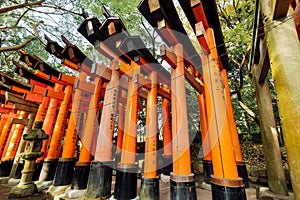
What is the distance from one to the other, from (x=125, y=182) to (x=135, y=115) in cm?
150

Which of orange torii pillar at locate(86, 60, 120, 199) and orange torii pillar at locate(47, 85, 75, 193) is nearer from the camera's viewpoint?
orange torii pillar at locate(86, 60, 120, 199)

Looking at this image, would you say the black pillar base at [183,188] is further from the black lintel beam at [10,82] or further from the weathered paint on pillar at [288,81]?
the black lintel beam at [10,82]

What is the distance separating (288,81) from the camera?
78.1 inches

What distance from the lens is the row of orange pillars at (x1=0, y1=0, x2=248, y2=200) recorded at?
8.84 feet

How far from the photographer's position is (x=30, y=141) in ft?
14.2

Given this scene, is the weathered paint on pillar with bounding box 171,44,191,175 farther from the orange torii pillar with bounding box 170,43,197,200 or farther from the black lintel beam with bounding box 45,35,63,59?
the black lintel beam with bounding box 45,35,63,59

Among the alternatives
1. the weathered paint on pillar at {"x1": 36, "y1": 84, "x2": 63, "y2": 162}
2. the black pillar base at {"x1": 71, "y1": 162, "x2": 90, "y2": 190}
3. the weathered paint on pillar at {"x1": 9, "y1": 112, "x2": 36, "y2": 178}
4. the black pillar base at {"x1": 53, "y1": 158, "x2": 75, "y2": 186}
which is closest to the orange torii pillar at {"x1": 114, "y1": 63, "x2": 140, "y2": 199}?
the black pillar base at {"x1": 71, "y1": 162, "x2": 90, "y2": 190}

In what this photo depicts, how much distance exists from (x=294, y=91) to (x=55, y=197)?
204 inches

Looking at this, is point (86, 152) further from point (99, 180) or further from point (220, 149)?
point (220, 149)

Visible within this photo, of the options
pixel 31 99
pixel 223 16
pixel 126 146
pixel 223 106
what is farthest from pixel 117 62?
pixel 223 16

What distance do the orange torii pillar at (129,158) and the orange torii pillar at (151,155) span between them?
0.31 metres

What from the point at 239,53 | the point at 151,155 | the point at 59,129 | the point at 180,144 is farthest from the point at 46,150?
the point at 239,53

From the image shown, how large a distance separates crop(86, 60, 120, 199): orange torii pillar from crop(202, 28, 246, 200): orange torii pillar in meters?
2.25

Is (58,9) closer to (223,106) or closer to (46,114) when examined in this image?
(46,114)
